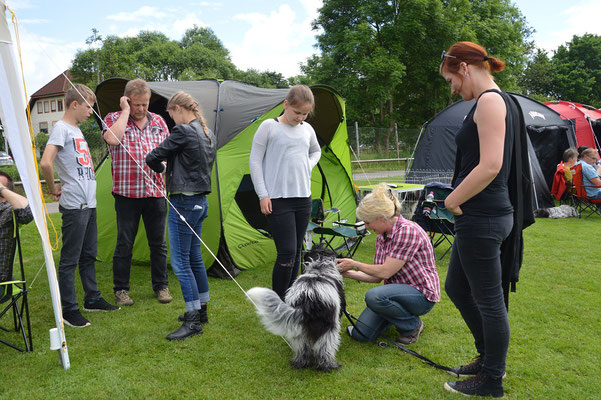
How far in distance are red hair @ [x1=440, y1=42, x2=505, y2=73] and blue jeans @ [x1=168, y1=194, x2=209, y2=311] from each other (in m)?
1.83

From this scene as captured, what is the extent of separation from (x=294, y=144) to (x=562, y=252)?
158 inches

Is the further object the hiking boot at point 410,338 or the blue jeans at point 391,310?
the hiking boot at point 410,338

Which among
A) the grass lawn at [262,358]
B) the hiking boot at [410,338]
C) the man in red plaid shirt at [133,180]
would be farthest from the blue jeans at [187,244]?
the hiking boot at [410,338]

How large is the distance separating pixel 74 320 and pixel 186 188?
1.34m

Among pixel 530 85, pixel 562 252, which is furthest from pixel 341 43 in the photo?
pixel 530 85

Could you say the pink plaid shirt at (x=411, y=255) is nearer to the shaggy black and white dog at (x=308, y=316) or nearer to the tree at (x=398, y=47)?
the shaggy black and white dog at (x=308, y=316)

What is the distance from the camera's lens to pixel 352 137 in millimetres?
15555

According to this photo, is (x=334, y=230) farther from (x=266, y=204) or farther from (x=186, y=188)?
(x=186, y=188)

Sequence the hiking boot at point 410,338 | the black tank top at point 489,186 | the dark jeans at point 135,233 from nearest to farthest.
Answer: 1. the black tank top at point 489,186
2. the hiking boot at point 410,338
3. the dark jeans at point 135,233

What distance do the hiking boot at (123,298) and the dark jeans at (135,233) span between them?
3 centimetres

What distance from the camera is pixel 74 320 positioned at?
3082mm

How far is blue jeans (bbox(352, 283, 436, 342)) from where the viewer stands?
2672 millimetres

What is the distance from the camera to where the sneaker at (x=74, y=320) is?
3.07 m

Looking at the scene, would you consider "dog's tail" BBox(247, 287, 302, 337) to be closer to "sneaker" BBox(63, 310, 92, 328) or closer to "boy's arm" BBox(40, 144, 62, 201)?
"sneaker" BBox(63, 310, 92, 328)
